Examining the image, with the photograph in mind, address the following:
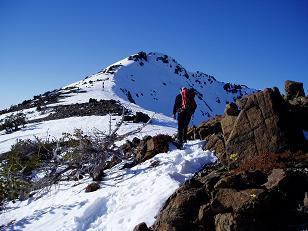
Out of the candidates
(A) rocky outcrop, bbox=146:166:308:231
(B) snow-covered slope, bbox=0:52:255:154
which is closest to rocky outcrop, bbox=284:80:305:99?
(A) rocky outcrop, bbox=146:166:308:231

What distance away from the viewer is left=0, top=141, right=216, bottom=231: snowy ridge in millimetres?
8711

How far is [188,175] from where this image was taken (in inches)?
392

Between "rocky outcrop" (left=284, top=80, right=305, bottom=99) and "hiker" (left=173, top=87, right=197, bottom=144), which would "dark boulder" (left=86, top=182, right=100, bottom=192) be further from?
"rocky outcrop" (left=284, top=80, right=305, bottom=99)

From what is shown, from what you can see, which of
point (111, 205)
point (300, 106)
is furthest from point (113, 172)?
point (300, 106)

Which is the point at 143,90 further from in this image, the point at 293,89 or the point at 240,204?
the point at 240,204

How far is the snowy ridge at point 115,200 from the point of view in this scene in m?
8.71

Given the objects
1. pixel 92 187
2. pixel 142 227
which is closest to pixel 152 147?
pixel 92 187

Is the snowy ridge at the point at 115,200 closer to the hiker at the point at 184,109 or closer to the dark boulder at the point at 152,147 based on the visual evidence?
the dark boulder at the point at 152,147

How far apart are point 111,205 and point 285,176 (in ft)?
14.1

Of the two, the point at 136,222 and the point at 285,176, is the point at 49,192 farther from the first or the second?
the point at 285,176

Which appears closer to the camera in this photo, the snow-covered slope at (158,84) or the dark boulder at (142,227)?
the dark boulder at (142,227)

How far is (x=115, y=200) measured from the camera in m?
9.59

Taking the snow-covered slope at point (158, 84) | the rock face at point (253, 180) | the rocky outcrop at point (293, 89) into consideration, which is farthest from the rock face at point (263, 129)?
the snow-covered slope at point (158, 84)

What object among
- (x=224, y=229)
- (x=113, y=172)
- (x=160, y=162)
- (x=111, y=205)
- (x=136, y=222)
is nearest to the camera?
(x=224, y=229)
